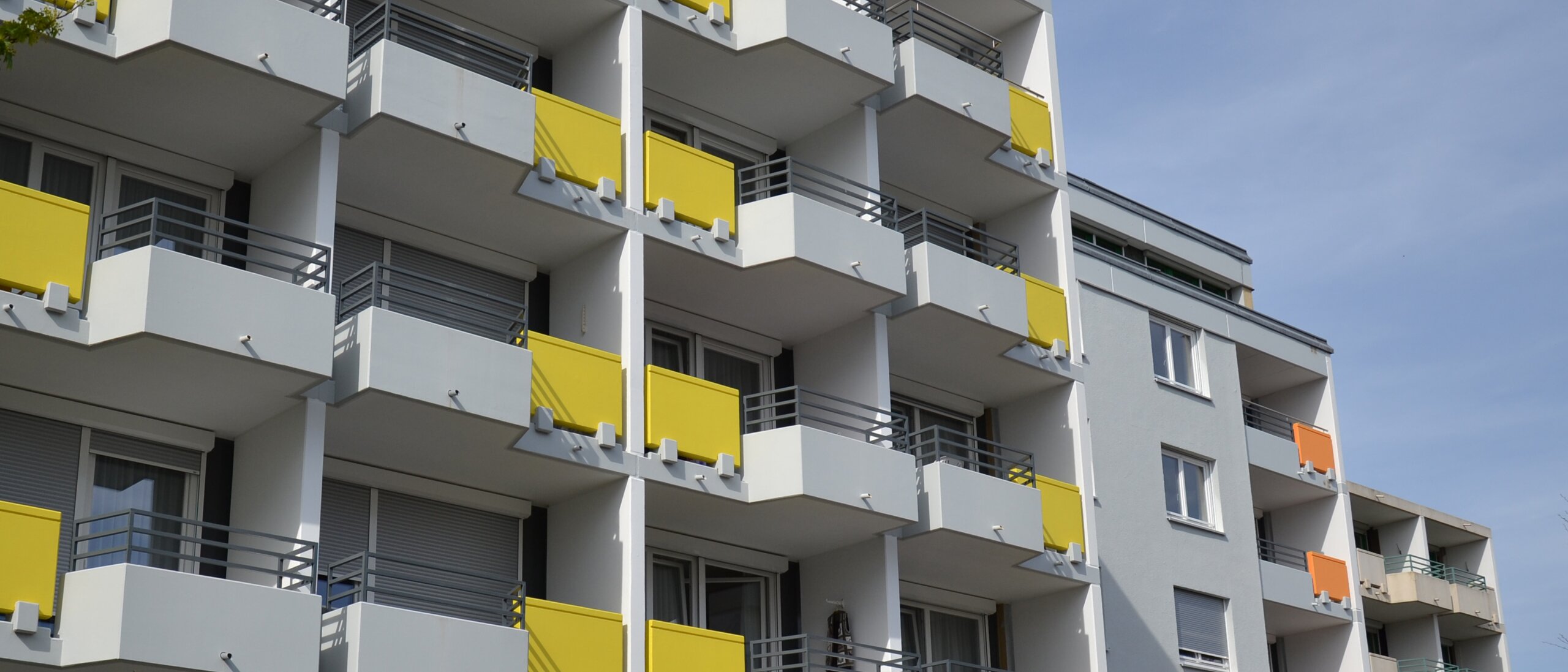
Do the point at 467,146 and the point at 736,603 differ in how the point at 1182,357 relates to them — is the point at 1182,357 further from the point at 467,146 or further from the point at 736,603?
the point at 467,146

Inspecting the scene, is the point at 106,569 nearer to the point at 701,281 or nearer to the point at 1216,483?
the point at 701,281

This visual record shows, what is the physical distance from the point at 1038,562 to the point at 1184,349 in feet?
30.3

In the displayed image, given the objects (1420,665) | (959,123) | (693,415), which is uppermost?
(959,123)

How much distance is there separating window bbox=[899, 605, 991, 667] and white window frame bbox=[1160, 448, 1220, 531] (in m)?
5.34

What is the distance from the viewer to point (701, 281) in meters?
23.3

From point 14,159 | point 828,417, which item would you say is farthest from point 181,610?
point 828,417

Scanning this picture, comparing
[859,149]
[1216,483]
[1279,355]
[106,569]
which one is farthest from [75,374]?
[1279,355]

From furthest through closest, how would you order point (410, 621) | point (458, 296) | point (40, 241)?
point (458, 296) → point (410, 621) → point (40, 241)

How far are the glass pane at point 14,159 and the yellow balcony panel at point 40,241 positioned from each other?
6.10ft

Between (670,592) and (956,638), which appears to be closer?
(670,592)

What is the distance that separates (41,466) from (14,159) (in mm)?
3315

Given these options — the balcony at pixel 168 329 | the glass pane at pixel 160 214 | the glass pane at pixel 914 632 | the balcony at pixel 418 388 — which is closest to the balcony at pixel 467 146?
the balcony at pixel 418 388

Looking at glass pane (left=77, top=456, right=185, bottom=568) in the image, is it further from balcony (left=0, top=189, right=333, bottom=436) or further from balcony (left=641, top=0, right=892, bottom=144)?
balcony (left=641, top=0, right=892, bottom=144)

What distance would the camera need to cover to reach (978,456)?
92.8 ft
